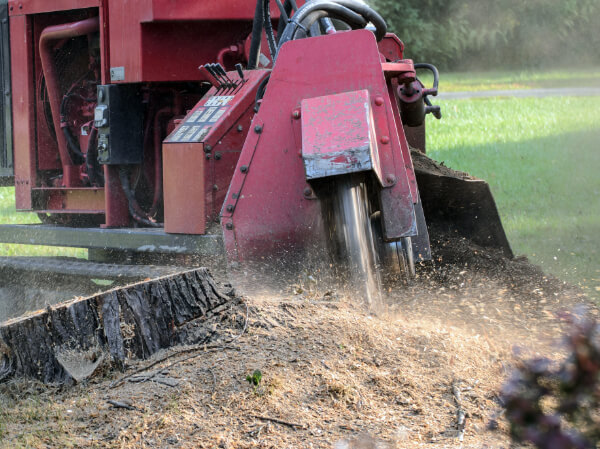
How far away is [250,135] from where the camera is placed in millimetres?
3660

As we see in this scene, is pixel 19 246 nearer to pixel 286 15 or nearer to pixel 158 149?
pixel 158 149

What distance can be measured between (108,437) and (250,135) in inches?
67.3

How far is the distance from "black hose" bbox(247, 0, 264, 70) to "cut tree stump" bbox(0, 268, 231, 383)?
6.39ft

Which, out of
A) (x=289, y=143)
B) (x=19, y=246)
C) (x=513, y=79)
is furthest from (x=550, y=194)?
(x=513, y=79)

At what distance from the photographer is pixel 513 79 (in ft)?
90.6

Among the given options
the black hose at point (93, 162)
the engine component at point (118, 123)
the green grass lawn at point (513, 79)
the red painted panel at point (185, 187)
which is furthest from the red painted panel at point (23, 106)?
the green grass lawn at point (513, 79)

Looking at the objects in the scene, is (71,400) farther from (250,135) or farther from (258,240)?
(250,135)

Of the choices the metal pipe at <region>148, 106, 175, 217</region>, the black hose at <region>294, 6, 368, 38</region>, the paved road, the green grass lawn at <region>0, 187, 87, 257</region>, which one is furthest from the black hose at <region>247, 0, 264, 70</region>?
the paved road

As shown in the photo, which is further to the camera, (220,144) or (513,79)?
(513,79)

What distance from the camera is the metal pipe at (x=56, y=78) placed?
5.12 m

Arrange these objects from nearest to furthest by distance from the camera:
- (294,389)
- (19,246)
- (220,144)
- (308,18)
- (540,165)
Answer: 1. (294,389)
2. (308,18)
3. (220,144)
4. (19,246)
5. (540,165)

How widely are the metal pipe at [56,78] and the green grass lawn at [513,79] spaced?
19236 millimetres

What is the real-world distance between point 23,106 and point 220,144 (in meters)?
2.08

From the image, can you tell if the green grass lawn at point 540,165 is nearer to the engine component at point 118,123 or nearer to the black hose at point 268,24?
the black hose at point 268,24
